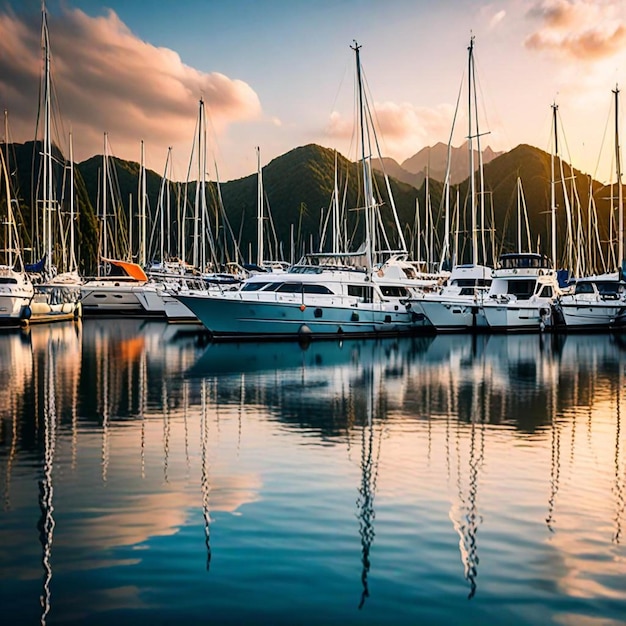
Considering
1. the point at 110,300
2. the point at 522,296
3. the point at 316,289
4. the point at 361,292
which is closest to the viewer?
the point at 316,289

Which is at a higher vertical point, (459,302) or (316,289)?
(316,289)

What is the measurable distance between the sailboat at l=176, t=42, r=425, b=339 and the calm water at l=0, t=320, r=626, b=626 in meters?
15.0

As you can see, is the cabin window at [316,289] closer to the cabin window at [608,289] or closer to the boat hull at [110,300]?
the cabin window at [608,289]

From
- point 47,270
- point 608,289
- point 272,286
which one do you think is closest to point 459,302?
point 272,286

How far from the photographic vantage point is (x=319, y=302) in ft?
131

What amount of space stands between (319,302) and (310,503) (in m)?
29.2

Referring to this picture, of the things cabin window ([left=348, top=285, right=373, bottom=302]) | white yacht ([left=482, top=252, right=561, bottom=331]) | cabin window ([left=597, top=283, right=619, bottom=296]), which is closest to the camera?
cabin window ([left=348, top=285, right=373, bottom=302])

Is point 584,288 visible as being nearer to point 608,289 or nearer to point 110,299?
point 608,289

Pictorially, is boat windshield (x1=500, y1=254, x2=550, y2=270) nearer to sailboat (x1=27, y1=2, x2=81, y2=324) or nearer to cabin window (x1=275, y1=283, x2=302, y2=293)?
cabin window (x1=275, y1=283, x2=302, y2=293)

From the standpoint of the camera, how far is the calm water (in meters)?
7.64

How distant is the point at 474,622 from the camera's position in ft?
23.6

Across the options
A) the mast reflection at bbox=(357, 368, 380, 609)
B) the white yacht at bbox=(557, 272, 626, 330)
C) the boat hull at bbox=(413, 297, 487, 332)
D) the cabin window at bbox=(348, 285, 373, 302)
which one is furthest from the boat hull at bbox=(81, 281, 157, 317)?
the mast reflection at bbox=(357, 368, 380, 609)

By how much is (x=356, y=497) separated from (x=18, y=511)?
4.56m

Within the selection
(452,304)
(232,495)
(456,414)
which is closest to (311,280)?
(452,304)
